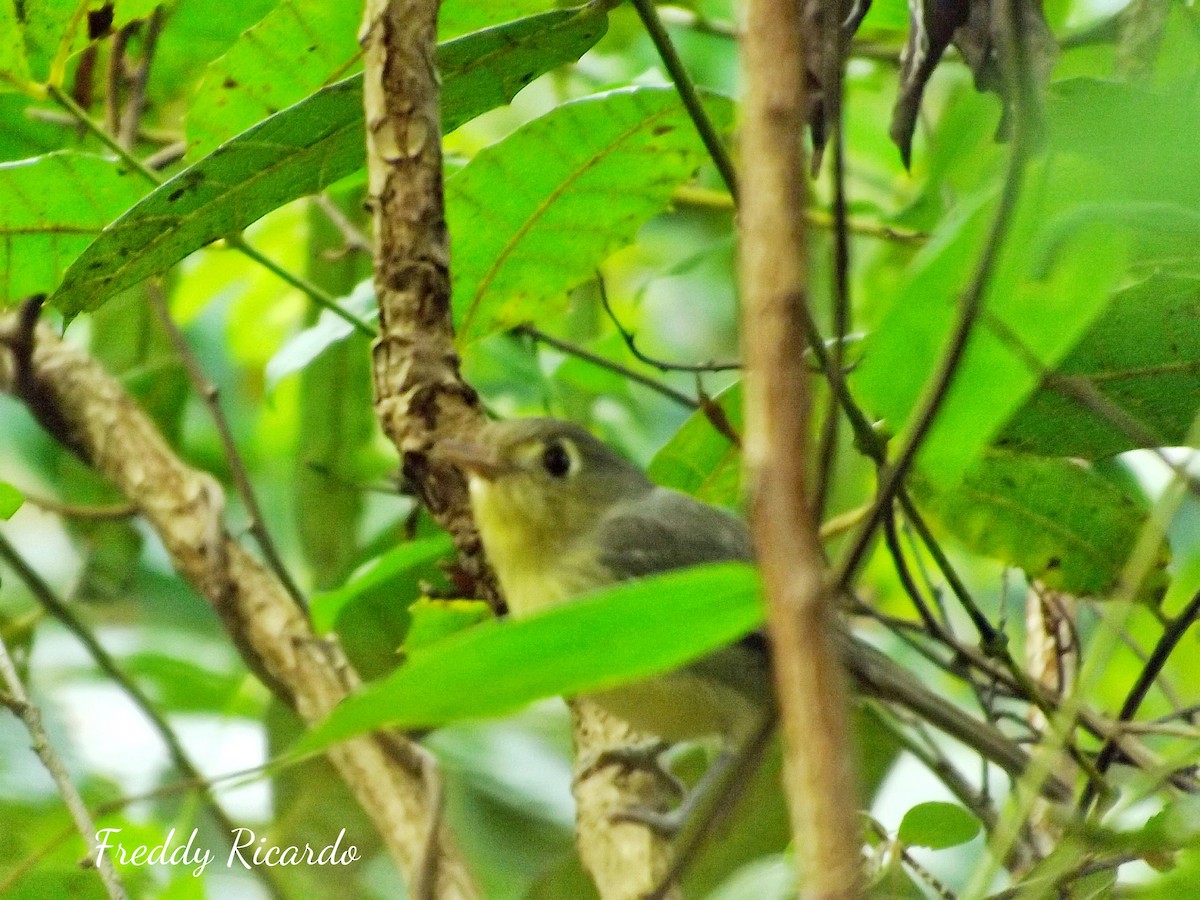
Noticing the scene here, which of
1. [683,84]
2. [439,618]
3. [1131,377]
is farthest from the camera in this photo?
[439,618]

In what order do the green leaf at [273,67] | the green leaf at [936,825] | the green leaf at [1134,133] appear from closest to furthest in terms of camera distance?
the green leaf at [1134,133]
the green leaf at [936,825]
the green leaf at [273,67]

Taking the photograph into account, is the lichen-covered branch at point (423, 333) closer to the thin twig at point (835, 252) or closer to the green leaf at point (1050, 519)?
the thin twig at point (835, 252)

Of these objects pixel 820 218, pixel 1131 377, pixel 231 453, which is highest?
pixel 820 218

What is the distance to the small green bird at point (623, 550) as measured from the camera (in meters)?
1.97

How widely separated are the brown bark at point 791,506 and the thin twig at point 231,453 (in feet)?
6.03

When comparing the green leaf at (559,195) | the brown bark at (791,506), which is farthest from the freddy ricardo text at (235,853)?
the brown bark at (791,506)

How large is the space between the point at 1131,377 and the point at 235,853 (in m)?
1.49

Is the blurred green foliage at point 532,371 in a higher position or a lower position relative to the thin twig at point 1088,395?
higher

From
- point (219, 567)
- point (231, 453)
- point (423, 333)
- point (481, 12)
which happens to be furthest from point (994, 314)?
point (231, 453)

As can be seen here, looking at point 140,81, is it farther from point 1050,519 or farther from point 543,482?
point 1050,519

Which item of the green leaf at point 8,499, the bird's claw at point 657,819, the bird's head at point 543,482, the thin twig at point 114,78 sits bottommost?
the bird's claw at point 657,819

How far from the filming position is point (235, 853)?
2.11 m

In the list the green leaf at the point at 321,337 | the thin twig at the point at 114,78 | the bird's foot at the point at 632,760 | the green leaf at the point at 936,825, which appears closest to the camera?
the green leaf at the point at 936,825

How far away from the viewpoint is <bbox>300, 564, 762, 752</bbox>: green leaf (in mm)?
687
